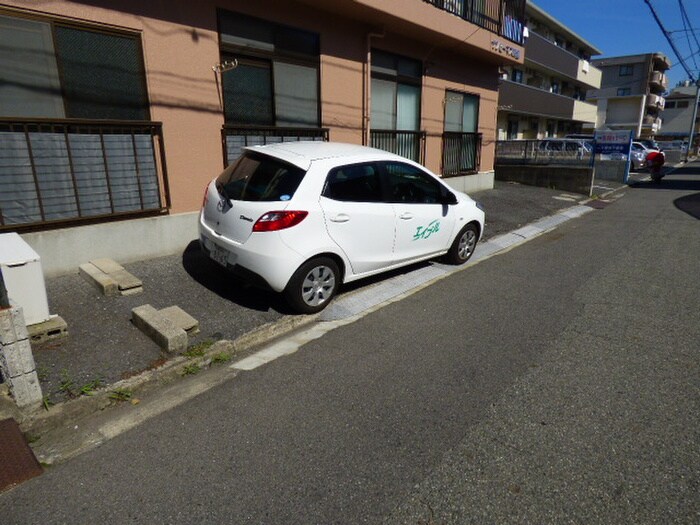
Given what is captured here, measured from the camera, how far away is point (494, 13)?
11898 millimetres

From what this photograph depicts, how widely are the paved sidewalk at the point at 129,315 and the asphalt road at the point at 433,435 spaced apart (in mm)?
670

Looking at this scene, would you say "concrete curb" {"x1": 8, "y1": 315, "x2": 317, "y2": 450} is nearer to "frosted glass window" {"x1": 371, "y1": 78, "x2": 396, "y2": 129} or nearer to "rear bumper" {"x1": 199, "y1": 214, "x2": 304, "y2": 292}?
"rear bumper" {"x1": 199, "y1": 214, "x2": 304, "y2": 292}

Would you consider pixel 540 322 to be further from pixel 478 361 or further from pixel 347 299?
pixel 347 299

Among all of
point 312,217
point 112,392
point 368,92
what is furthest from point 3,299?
point 368,92

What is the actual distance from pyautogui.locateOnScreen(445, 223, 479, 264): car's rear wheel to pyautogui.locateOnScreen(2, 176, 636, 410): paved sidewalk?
4.85 feet

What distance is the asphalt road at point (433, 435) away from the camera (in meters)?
2.21

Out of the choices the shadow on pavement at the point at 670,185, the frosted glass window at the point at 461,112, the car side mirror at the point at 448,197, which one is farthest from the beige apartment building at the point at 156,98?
the shadow on pavement at the point at 670,185

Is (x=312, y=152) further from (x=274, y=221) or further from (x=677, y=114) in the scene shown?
(x=677, y=114)

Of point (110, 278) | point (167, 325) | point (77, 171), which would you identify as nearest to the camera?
point (167, 325)

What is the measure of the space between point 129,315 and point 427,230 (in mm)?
3572

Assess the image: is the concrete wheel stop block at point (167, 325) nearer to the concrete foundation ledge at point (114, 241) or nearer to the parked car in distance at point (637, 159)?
the concrete foundation ledge at point (114, 241)

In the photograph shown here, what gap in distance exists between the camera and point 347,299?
16.4 feet

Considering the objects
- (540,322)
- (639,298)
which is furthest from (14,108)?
(639,298)

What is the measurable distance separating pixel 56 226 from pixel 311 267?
3.18 metres
